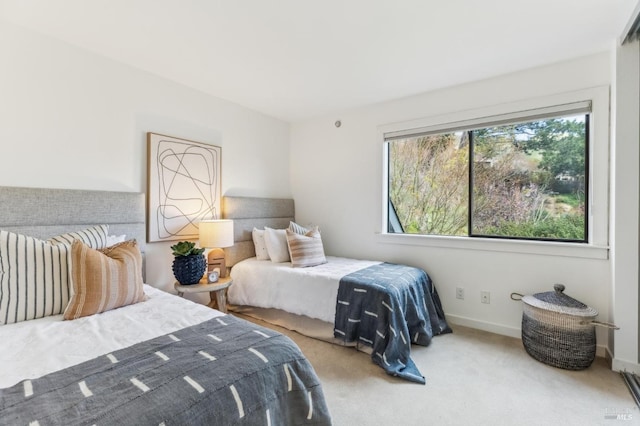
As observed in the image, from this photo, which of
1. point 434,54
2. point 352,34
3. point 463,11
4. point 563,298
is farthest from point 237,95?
point 563,298

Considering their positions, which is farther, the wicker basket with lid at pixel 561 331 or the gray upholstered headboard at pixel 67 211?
the wicker basket with lid at pixel 561 331

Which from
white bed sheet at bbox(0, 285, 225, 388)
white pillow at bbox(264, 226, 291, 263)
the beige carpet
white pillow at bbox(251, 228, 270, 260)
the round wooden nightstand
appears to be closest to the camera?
white bed sheet at bbox(0, 285, 225, 388)

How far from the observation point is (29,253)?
1.57 metres

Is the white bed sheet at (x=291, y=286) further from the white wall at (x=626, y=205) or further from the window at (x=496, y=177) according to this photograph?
the white wall at (x=626, y=205)

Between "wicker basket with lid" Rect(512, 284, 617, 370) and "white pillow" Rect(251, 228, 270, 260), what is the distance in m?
2.48

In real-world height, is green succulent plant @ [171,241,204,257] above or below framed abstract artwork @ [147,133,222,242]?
below

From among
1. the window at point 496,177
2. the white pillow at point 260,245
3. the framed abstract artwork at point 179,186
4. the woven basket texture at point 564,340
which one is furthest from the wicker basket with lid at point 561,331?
the framed abstract artwork at point 179,186

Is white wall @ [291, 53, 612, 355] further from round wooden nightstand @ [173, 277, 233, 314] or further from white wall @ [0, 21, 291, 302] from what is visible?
round wooden nightstand @ [173, 277, 233, 314]

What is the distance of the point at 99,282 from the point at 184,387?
1045mm

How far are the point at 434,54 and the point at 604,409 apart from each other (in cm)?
259

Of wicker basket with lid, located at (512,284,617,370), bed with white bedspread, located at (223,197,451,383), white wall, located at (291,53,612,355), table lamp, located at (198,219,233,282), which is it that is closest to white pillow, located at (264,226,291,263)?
bed with white bedspread, located at (223,197,451,383)

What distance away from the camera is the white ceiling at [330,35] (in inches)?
69.1

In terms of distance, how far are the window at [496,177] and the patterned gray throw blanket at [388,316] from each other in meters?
0.88

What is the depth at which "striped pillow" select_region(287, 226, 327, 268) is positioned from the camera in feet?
9.53
